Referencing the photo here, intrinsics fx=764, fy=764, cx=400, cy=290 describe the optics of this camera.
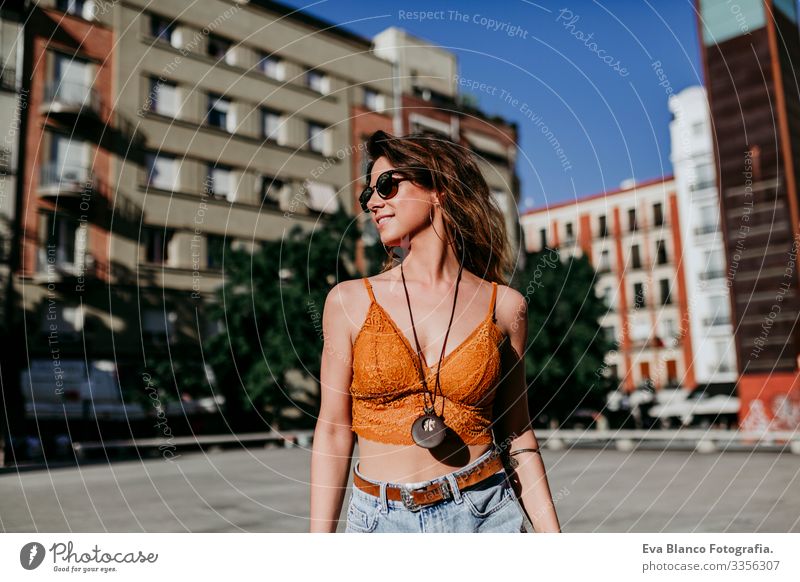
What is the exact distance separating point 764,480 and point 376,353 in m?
11.0

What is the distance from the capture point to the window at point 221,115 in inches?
677

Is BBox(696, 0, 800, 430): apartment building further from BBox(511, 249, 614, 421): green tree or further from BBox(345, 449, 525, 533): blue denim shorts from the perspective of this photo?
BBox(511, 249, 614, 421): green tree

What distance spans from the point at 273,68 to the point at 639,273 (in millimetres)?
19047

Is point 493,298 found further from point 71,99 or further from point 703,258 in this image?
point 703,258

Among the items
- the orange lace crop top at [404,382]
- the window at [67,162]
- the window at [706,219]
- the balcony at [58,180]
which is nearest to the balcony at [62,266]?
the balcony at [58,180]

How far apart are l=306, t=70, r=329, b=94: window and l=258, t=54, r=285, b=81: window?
0.67m

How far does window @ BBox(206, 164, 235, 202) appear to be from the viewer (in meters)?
16.7

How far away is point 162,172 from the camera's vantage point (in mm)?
15719

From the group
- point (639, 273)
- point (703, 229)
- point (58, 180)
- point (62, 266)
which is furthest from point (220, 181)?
point (639, 273)

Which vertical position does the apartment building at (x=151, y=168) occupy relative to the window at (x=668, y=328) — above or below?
above

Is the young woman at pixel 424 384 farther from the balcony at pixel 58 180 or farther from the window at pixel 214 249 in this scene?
the window at pixel 214 249

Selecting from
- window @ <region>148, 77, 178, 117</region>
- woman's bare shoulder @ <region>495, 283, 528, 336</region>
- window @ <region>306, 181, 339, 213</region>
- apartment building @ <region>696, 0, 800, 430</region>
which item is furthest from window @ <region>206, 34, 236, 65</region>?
woman's bare shoulder @ <region>495, 283, 528, 336</region>

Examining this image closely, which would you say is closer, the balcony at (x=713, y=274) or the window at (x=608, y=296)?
the window at (x=608, y=296)
